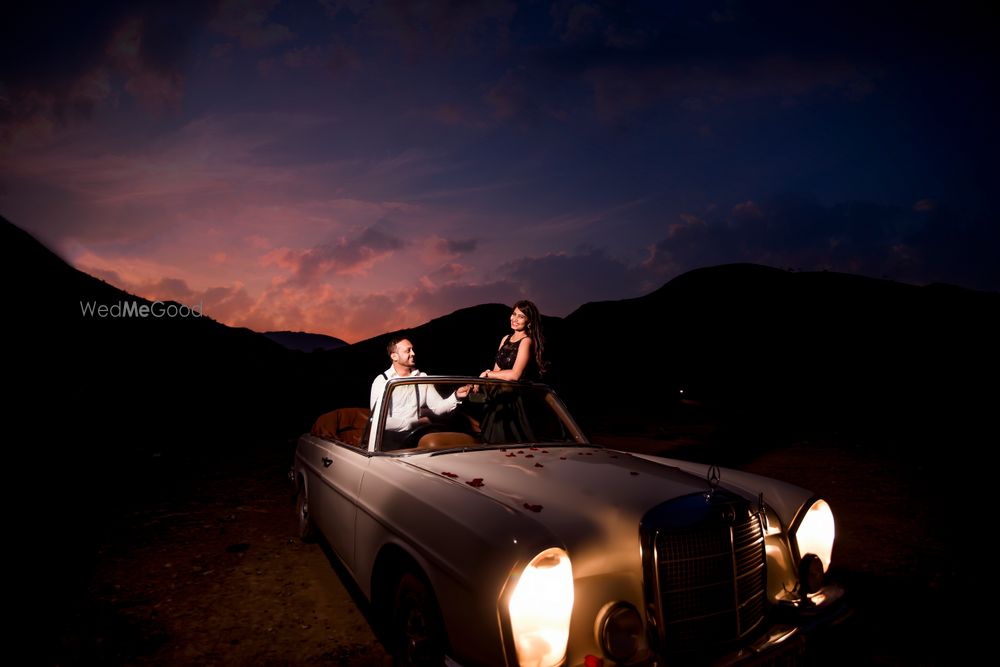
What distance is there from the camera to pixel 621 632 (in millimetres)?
1664

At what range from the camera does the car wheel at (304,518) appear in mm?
4355

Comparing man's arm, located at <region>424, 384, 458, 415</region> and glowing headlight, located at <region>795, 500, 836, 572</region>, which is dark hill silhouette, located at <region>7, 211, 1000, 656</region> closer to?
man's arm, located at <region>424, 384, 458, 415</region>

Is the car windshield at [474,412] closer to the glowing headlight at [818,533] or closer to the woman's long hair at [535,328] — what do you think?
the woman's long hair at [535,328]

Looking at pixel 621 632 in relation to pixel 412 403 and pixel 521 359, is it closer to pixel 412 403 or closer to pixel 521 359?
pixel 412 403

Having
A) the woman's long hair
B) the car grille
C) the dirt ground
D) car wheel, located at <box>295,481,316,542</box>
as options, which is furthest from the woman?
the car grille

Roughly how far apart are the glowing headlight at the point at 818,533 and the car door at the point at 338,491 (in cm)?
231

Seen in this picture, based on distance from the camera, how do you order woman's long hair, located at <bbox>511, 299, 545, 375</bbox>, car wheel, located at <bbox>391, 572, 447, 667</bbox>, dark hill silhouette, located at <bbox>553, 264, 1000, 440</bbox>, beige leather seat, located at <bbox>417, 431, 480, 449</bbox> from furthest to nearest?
dark hill silhouette, located at <bbox>553, 264, 1000, 440</bbox> < woman's long hair, located at <bbox>511, 299, 545, 375</bbox> < beige leather seat, located at <bbox>417, 431, 480, 449</bbox> < car wheel, located at <bbox>391, 572, 447, 667</bbox>

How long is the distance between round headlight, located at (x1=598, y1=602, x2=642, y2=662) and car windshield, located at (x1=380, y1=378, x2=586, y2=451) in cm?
150

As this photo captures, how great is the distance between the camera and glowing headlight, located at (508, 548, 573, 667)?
61.9 inches

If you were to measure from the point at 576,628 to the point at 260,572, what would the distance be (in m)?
3.29

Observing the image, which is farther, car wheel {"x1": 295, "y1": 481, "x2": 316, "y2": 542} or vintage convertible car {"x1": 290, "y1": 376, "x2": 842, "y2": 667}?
car wheel {"x1": 295, "y1": 481, "x2": 316, "y2": 542}

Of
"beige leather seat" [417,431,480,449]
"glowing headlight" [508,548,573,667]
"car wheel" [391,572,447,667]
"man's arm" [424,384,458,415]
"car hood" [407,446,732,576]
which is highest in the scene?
"man's arm" [424,384,458,415]

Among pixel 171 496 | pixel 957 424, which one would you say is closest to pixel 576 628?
pixel 171 496


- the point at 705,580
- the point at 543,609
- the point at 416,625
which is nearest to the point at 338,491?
the point at 416,625
